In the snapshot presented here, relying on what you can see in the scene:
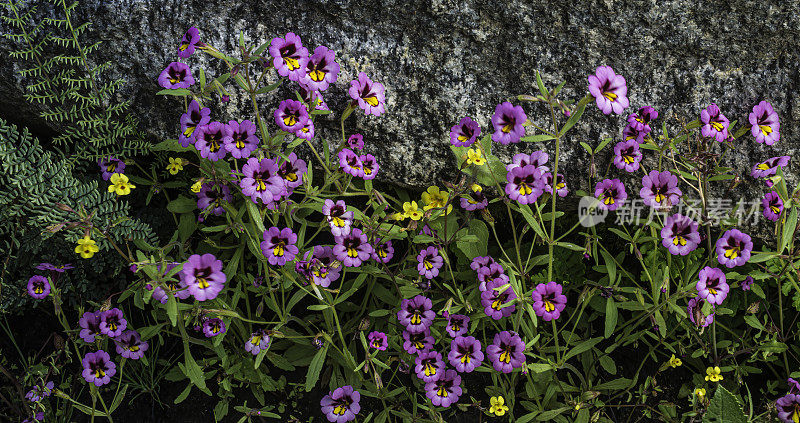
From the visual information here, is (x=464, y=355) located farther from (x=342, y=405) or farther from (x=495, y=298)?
(x=342, y=405)

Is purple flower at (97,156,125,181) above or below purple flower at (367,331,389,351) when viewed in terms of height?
above

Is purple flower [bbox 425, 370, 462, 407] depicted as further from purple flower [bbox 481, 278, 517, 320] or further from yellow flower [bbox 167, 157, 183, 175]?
yellow flower [bbox 167, 157, 183, 175]

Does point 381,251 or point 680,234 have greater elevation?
point 680,234

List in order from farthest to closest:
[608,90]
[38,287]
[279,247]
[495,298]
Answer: [38,287], [495,298], [279,247], [608,90]

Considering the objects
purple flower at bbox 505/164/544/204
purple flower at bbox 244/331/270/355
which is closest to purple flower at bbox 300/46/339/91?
purple flower at bbox 505/164/544/204

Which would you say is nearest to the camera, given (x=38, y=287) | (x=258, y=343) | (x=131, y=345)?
(x=258, y=343)

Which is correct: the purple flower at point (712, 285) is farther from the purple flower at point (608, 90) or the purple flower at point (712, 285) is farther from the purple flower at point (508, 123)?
the purple flower at point (508, 123)

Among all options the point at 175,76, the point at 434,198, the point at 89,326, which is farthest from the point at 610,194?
the point at 89,326

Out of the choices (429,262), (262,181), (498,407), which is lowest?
(498,407)

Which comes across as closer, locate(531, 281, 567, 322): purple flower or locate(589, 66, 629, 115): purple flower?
locate(589, 66, 629, 115): purple flower
